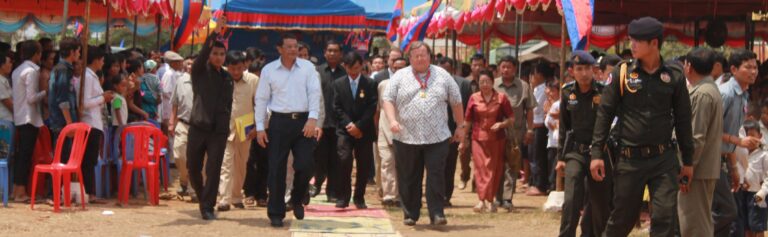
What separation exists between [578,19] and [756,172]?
2647mm

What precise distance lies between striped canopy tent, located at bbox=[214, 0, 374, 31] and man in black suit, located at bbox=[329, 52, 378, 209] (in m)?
16.2

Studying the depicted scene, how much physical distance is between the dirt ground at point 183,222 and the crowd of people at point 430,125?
243 mm

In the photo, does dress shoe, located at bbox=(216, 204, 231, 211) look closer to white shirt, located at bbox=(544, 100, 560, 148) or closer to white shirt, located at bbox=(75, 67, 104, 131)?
white shirt, located at bbox=(75, 67, 104, 131)

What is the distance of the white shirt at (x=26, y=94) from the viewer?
1177 centimetres

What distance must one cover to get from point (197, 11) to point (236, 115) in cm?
336

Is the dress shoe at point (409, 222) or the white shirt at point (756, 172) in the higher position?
the white shirt at point (756, 172)

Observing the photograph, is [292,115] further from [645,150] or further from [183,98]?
[645,150]

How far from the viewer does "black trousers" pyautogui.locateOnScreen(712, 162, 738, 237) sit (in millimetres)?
8664

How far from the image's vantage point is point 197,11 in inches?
597

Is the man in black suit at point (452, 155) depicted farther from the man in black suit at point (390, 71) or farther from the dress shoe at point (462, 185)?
the dress shoe at point (462, 185)

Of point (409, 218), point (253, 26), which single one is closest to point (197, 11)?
point (409, 218)

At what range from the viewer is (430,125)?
1063 cm

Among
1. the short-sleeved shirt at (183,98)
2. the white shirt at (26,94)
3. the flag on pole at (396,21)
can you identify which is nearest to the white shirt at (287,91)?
the short-sleeved shirt at (183,98)

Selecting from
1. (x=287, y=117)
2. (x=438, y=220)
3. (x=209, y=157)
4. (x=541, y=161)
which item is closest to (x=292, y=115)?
(x=287, y=117)
